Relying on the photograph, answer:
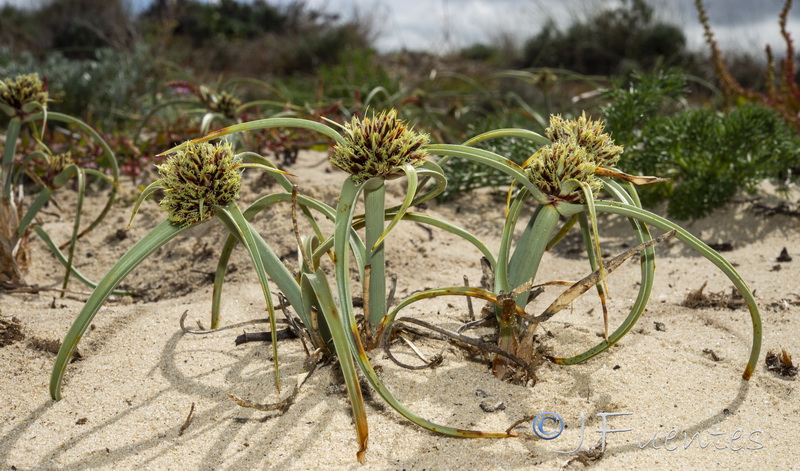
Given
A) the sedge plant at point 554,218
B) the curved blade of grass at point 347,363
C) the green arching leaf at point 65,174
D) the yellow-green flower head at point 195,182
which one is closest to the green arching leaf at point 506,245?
the sedge plant at point 554,218

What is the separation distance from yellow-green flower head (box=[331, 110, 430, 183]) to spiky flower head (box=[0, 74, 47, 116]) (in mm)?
1380

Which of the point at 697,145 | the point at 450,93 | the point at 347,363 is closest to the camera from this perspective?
the point at 347,363

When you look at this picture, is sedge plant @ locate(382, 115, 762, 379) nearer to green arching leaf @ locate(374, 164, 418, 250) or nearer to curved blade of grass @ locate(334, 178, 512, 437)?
green arching leaf @ locate(374, 164, 418, 250)

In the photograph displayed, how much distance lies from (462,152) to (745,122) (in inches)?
85.5

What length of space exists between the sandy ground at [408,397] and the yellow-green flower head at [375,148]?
1.75 feet

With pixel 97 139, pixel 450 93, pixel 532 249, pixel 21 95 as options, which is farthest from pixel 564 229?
pixel 450 93

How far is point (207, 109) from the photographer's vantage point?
2969 millimetres

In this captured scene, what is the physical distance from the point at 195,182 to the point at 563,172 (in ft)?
2.40

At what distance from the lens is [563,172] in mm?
1251

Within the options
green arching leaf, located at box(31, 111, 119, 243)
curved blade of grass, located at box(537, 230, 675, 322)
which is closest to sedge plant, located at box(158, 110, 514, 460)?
curved blade of grass, located at box(537, 230, 675, 322)

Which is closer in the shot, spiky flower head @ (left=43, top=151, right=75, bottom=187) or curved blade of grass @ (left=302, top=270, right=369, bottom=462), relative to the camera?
curved blade of grass @ (left=302, top=270, right=369, bottom=462)

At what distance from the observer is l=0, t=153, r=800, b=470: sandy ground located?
126cm
